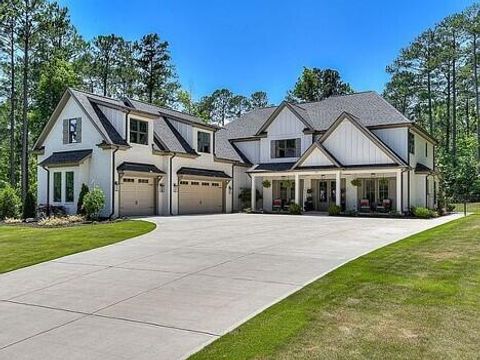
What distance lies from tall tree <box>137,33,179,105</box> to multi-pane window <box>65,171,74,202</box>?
2578cm

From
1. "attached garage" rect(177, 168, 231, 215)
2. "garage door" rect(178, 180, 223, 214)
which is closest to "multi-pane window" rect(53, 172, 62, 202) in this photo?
"attached garage" rect(177, 168, 231, 215)

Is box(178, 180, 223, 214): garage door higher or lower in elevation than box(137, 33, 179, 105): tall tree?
lower

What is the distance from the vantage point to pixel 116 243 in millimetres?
13305

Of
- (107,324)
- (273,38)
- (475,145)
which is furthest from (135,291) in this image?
(475,145)

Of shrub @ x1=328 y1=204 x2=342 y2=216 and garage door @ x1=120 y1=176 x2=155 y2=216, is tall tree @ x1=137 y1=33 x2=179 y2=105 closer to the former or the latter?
garage door @ x1=120 y1=176 x2=155 y2=216

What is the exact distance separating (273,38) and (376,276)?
963 inches

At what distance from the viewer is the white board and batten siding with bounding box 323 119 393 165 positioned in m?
27.3

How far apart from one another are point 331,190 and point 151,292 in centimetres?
2400

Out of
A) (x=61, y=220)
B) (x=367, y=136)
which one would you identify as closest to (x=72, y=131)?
(x=61, y=220)

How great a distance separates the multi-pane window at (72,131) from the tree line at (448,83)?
27626 millimetres

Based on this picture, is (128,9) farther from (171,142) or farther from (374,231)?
(374,231)

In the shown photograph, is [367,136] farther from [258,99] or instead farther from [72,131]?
[258,99]

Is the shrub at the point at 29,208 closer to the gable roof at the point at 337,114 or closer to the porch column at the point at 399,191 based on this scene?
the gable roof at the point at 337,114

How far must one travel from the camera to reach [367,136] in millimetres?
27438
